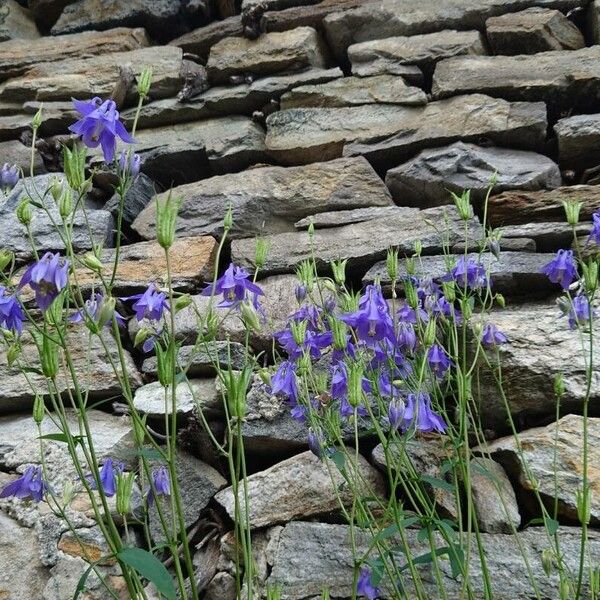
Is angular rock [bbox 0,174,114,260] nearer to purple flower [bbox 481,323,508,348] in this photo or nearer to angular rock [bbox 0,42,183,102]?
angular rock [bbox 0,42,183,102]

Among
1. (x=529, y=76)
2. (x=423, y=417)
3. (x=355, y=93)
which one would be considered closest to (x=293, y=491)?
(x=423, y=417)

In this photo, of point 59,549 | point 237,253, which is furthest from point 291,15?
point 59,549

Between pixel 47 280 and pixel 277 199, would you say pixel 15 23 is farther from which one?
pixel 47 280

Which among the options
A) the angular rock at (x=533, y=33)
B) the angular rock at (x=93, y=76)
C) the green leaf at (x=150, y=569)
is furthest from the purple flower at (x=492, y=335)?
the angular rock at (x=93, y=76)

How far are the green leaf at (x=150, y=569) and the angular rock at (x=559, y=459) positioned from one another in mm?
1129

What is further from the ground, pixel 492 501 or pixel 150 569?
pixel 150 569

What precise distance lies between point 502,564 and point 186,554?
3.09ft

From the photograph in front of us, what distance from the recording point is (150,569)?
1261 mm

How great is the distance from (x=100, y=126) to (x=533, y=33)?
255cm

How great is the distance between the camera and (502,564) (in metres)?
1.93

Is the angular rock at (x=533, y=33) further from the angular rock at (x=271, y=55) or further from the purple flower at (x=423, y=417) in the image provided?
the purple flower at (x=423, y=417)

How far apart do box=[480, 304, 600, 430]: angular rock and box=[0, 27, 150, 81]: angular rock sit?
2.76 meters

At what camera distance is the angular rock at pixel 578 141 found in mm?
2930

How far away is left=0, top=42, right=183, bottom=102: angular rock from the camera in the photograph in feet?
12.1
